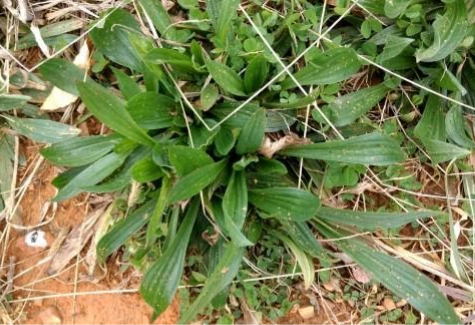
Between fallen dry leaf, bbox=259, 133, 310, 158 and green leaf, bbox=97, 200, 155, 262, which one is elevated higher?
fallen dry leaf, bbox=259, 133, 310, 158

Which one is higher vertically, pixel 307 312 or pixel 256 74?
pixel 256 74

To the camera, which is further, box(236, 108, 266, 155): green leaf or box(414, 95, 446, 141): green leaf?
box(414, 95, 446, 141): green leaf

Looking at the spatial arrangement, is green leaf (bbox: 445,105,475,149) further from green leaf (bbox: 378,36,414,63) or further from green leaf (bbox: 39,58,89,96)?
green leaf (bbox: 39,58,89,96)

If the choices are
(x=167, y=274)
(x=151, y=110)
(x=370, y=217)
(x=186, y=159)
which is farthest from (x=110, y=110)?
(x=370, y=217)

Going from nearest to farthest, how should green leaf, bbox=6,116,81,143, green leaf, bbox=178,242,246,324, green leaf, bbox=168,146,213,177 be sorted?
green leaf, bbox=168,146,213,177, green leaf, bbox=178,242,246,324, green leaf, bbox=6,116,81,143

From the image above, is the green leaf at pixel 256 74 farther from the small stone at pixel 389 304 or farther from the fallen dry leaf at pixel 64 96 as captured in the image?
the small stone at pixel 389 304

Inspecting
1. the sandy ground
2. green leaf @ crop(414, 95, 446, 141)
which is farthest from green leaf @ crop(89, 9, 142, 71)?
green leaf @ crop(414, 95, 446, 141)

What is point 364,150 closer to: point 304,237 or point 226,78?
point 304,237
